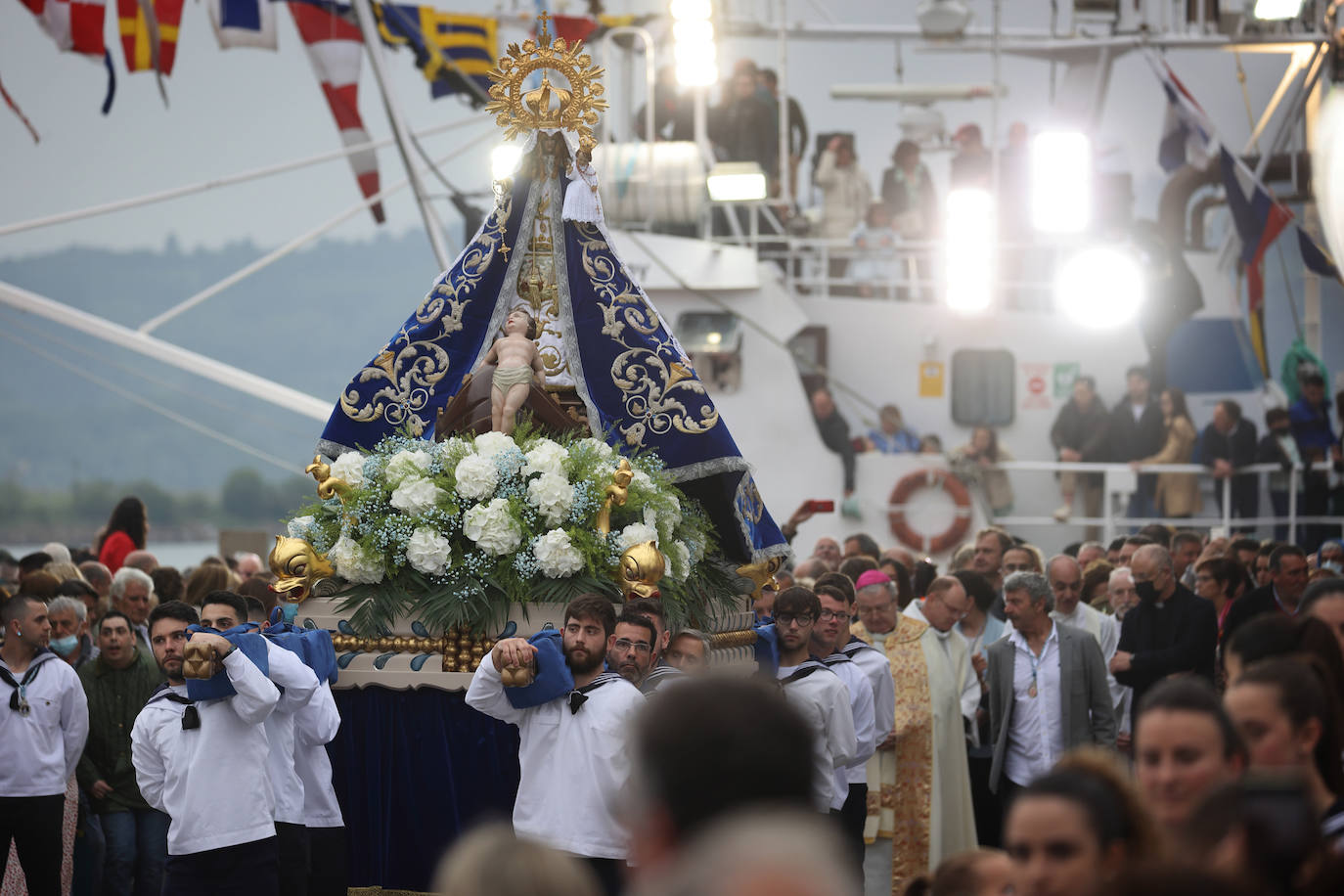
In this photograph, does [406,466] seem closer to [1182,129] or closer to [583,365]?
[583,365]

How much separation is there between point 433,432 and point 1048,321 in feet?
44.0

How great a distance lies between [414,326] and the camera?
7547mm

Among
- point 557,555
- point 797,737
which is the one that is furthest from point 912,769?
point 797,737

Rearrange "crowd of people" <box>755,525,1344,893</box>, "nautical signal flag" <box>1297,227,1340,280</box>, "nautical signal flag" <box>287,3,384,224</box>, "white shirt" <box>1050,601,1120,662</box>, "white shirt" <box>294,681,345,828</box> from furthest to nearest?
"nautical signal flag" <box>287,3,384,224</box> → "nautical signal flag" <box>1297,227,1340,280</box> → "white shirt" <box>1050,601,1120,662</box> → "white shirt" <box>294,681,345,828</box> → "crowd of people" <box>755,525,1344,893</box>

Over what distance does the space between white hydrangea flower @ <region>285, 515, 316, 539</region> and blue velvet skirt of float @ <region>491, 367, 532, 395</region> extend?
3.41 feet

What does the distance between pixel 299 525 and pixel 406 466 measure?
0.63 m

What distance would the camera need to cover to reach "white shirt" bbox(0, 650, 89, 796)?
7.09 metres

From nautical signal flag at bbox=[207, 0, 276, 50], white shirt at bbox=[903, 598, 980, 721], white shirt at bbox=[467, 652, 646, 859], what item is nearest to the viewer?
white shirt at bbox=[467, 652, 646, 859]

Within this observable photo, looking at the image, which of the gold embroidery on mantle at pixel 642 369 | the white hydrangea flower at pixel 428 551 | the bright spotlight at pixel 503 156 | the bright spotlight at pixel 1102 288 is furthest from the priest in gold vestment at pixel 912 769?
the bright spotlight at pixel 1102 288

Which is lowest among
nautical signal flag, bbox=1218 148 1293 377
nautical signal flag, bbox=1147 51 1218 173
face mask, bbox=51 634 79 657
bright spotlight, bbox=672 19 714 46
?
face mask, bbox=51 634 79 657

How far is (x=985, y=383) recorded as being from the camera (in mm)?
19359

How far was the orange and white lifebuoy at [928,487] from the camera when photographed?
A: 17.7m

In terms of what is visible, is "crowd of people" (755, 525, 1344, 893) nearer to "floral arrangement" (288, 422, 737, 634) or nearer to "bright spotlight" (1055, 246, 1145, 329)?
"floral arrangement" (288, 422, 737, 634)

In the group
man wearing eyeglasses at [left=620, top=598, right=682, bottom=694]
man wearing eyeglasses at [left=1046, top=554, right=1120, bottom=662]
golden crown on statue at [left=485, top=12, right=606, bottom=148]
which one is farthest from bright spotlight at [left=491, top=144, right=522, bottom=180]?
man wearing eyeglasses at [left=620, top=598, right=682, bottom=694]
